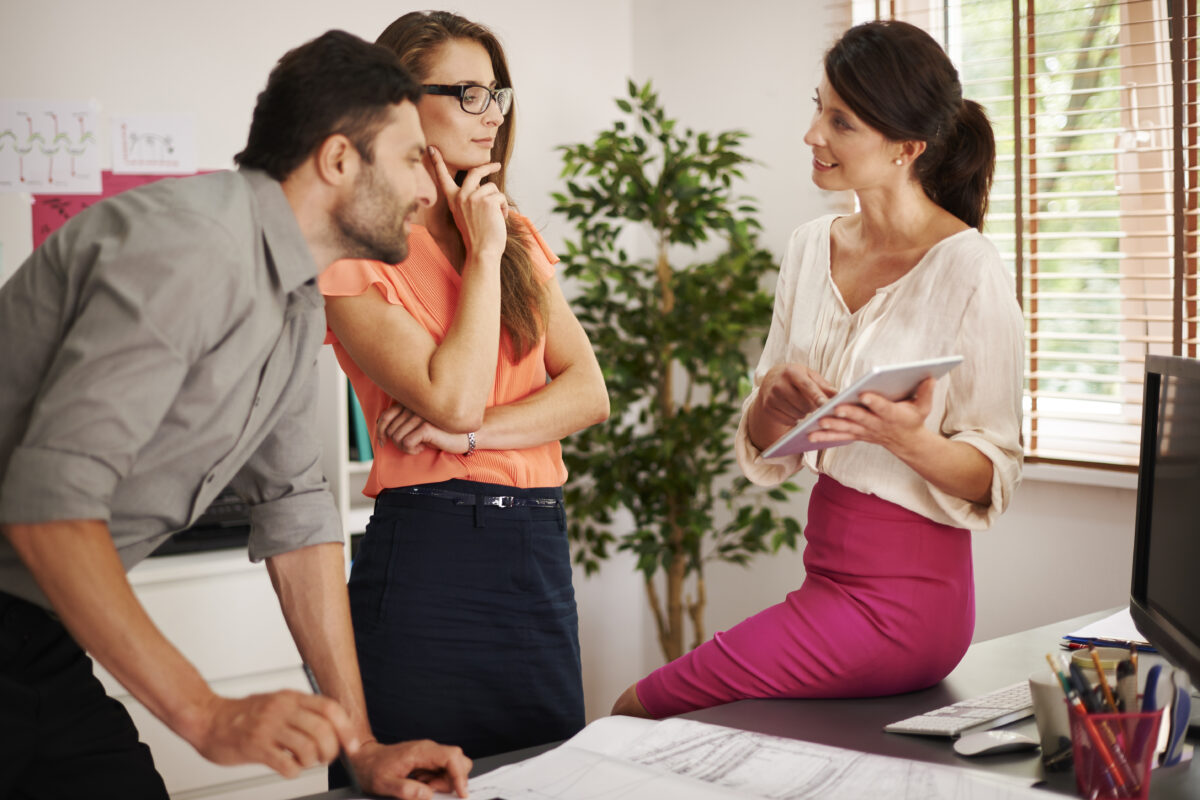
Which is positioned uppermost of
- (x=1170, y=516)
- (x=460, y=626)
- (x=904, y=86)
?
(x=904, y=86)

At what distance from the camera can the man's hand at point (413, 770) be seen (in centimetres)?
107

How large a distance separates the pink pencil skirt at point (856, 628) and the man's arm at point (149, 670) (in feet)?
2.41

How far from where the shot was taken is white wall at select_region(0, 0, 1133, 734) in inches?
113

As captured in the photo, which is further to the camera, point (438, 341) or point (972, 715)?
point (438, 341)

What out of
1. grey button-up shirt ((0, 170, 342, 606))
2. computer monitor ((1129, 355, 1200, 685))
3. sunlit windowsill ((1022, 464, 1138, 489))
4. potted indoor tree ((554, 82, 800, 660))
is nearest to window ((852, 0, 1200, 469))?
sunlit windowsill ((1022, 464, 1138, 489))

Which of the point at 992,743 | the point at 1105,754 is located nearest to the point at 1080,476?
the point at 992,743

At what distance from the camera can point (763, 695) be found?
1505mm

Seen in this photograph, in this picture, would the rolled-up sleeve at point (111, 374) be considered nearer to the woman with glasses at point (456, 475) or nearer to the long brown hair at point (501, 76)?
the woman with glasses at point (456, 475)

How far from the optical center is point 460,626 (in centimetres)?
148

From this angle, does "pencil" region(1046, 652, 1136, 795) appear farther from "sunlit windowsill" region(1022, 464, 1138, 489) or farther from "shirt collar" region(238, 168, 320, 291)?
"sunlit windowsill" region(1022, 464, 1138, 489)

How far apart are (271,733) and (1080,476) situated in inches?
94.2

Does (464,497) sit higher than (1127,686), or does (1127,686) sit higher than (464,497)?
(464,497)

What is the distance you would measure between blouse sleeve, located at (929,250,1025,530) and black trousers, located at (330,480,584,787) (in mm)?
595

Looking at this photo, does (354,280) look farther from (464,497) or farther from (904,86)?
(904,86)
